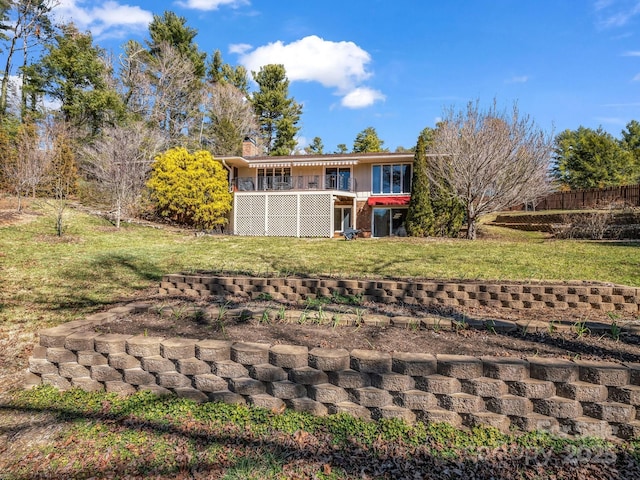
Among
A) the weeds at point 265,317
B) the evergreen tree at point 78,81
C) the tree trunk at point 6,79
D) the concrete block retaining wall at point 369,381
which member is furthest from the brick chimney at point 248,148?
the concrete block retaining wall at point 369,381

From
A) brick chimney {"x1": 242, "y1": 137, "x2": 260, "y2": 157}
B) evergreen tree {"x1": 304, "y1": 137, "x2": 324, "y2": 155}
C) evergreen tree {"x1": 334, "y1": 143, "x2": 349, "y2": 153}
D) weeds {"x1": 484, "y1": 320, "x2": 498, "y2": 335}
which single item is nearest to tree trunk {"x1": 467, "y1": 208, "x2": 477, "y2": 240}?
weeds {"x1": 484, "y1": 320, "x2": 498, "y2": 335}

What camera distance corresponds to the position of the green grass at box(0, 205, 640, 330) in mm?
5699

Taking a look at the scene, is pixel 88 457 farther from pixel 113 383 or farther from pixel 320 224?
pixel 320 224

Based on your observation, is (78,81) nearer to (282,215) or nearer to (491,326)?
(282,215)

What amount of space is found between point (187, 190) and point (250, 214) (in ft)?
11.9

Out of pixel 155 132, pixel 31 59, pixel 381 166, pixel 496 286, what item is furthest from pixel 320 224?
pixel 31 59

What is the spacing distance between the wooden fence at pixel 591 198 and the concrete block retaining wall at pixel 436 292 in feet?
68.1

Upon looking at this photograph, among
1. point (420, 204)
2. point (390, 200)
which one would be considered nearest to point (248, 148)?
point (390, 200)

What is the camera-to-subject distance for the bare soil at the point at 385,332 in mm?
2928

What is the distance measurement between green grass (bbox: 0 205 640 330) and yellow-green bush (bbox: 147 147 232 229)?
16.0 feet

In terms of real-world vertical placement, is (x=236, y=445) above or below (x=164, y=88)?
below

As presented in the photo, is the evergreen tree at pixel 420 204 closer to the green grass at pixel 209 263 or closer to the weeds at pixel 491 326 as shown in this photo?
the green grass at pixel 209 263

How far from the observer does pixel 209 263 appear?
8680 mm

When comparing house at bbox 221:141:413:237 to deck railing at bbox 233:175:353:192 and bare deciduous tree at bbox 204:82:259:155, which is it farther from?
bare deciduous tree at bbox 204:82:259:155
